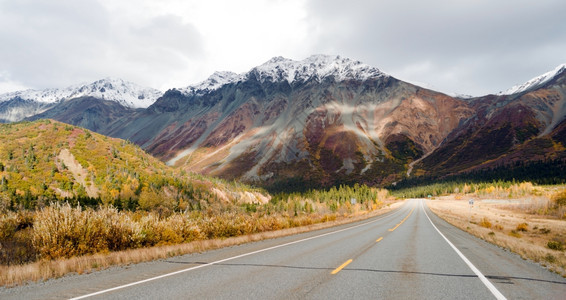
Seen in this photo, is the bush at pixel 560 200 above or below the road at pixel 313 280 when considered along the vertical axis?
below

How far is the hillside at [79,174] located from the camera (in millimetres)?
53884

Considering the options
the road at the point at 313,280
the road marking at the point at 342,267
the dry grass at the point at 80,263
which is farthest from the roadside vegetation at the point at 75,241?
the road marking at the point at 342,267

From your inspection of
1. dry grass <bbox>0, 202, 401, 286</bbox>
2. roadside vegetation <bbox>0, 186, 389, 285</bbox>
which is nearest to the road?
dry grass <bbox>0, 202, 401, 286</bbox>

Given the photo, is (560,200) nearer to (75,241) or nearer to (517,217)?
(517,217)

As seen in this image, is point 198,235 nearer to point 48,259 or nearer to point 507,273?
point 48,259

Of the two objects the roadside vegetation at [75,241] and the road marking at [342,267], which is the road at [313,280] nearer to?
the road marking at [342,267]

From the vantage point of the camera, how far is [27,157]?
2485 inches

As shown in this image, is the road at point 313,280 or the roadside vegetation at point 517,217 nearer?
the road at point 313,280

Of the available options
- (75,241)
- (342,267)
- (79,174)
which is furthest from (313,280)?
(79,174)

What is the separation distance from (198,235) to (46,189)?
54134mm

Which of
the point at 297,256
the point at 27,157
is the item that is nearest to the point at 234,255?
the point at 297,256

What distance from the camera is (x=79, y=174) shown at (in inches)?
2547

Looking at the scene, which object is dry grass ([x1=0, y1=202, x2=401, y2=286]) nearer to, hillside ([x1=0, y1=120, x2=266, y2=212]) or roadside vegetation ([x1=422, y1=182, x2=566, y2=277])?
roadside vegetation ([x1=422, y1=182, x2=566, y2=277])

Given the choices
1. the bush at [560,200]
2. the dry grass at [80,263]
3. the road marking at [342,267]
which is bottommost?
the bush at [560,200]
